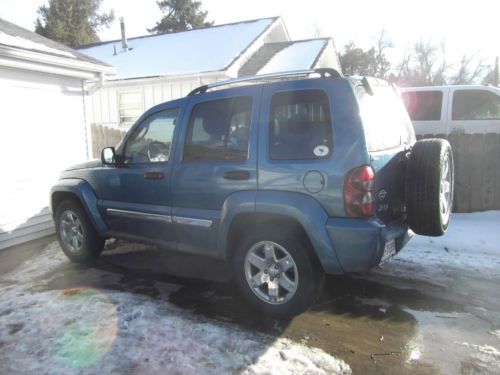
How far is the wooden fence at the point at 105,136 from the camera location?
1267 centimetres

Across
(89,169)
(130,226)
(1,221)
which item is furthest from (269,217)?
(1,221)

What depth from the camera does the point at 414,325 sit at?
3.57m

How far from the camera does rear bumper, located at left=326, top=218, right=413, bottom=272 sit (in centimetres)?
316

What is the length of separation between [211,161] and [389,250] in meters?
1.74

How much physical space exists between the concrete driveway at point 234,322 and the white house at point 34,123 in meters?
1.69

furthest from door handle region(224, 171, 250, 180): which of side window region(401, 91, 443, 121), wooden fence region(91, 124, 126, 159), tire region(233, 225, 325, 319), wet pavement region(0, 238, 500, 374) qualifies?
wooden fence region(91, 124, 126, 159)

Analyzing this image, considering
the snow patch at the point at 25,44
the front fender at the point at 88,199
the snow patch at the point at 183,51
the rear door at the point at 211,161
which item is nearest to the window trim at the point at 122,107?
the snow patch at the point at 183,51

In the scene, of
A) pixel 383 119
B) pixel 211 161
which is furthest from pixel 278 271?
pixel 383 119

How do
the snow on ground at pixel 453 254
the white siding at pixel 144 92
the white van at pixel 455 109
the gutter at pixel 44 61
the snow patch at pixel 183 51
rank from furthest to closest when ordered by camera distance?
the snow patch at pixel 183 51 < the white siding at pixel 144 92 < the white van at pixel 455 109 < the gutter at pixel 44 61 < the snow on ground at pixel 453 254

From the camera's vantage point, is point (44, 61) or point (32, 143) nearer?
point (44, 61)

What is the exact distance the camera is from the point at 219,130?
3947 millimetres

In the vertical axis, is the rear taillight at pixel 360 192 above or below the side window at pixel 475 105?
below

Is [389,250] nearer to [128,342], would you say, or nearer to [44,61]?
[128,342]

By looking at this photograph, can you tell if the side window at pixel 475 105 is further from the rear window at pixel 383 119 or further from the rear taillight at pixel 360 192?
the rear taillight at pixel 360 192
